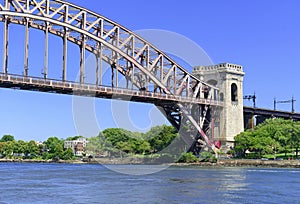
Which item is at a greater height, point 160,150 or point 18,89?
point 18,89

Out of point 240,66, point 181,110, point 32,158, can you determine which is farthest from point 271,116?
point 32,158

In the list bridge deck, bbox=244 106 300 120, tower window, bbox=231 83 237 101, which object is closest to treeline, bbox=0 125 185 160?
tower window, bbox=231 83 237 101

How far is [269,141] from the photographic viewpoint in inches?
4183

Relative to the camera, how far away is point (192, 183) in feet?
176

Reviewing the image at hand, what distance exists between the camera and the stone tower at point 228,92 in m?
110

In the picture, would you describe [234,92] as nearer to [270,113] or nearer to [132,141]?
[270,113]

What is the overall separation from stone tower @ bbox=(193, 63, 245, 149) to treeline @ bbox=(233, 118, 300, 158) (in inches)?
142

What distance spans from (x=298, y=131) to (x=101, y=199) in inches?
3025

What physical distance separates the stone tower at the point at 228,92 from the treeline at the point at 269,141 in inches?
142

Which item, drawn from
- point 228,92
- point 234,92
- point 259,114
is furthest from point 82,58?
point 259,114

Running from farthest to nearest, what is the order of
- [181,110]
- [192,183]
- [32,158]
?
1. [32,158]
2. [181,110]
3. [192,183]

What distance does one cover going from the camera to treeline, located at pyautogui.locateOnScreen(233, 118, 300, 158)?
10494 cm

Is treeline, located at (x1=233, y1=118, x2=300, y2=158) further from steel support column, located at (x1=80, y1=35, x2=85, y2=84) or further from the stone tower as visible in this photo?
steel support column, located at (x1=80, y1=35, x2=85, y2=84)

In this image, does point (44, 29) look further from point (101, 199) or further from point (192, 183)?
point (101, 199)
